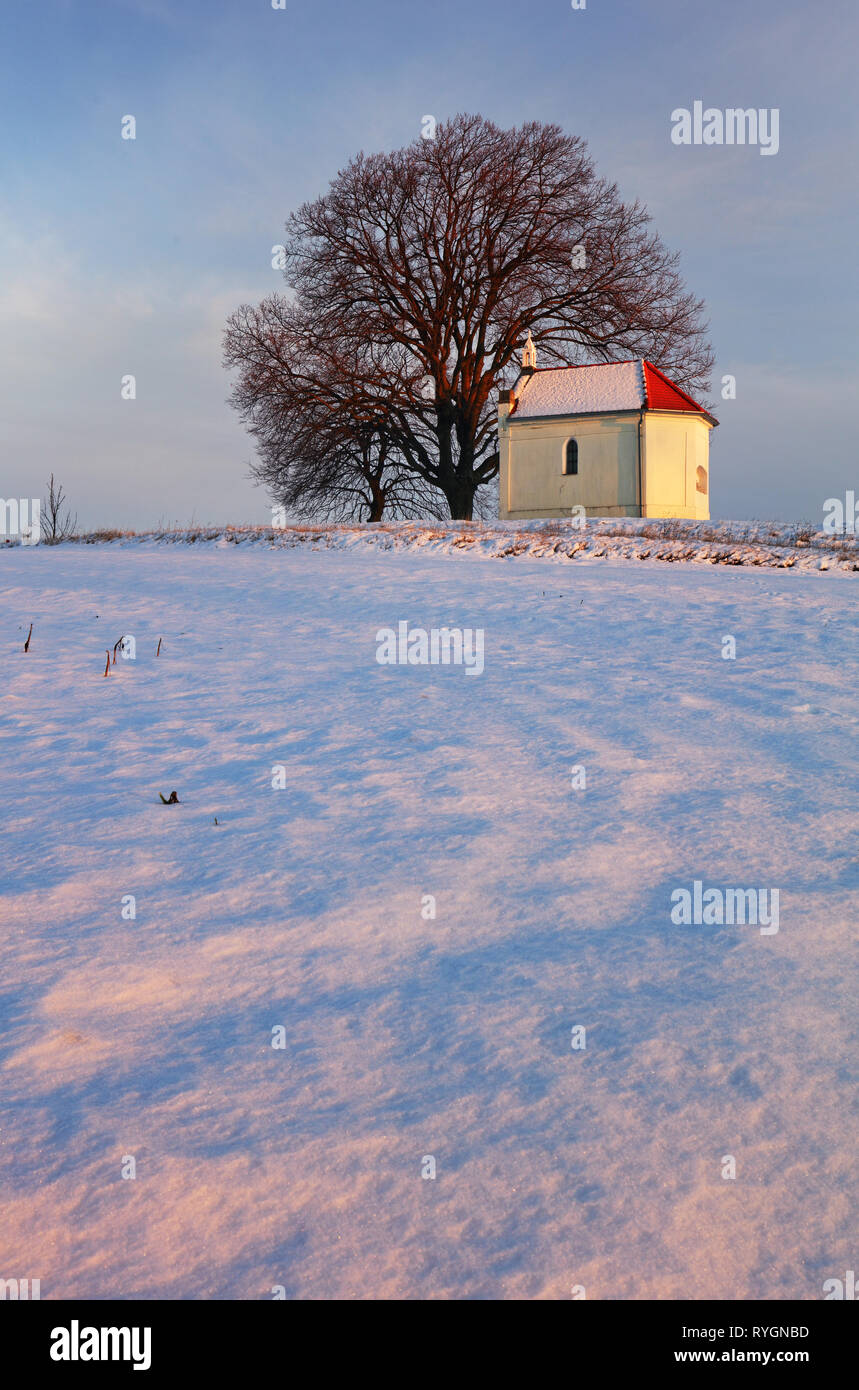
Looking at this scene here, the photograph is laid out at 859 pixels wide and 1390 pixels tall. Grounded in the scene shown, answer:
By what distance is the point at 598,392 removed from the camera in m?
31.7

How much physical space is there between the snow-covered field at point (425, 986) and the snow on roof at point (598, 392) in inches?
976

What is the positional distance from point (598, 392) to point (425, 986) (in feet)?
100.0

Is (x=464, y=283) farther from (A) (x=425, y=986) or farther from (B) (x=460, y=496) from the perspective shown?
(A) (x=425, y=986)

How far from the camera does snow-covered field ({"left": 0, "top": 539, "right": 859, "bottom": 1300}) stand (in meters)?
2.63

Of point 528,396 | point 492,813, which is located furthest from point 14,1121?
point 528,396

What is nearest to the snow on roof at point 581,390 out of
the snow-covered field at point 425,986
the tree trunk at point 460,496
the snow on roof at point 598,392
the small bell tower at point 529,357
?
the snow on roof at point 598,392

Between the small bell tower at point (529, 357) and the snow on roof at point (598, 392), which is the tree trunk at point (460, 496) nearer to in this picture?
the snow on roof at point (598, 392)

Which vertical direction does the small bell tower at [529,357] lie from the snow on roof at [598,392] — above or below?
above

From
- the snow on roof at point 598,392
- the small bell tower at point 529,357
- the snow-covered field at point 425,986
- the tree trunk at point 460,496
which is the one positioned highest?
the small bell tower at point 529,357

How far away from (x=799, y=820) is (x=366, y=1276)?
3.60 meters

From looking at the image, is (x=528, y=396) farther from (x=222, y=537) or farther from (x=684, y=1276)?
(x=684, y=1276)

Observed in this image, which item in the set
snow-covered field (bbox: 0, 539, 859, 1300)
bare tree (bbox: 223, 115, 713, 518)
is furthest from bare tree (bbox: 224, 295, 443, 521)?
snow-covered field (bbox: 0, 539, 859, 1300)

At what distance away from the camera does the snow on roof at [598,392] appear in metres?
30.9

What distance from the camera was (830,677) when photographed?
790 cm
